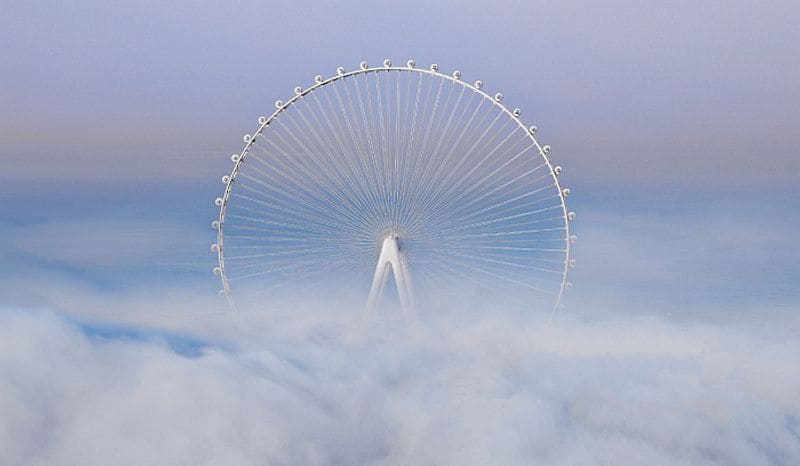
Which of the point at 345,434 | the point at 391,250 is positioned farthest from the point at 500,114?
the point at 345,434

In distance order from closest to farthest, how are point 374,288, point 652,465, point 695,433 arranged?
point 374,288
point 652,465
point 695,433

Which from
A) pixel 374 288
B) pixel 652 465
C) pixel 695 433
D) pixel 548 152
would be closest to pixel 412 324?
pixel 374 288

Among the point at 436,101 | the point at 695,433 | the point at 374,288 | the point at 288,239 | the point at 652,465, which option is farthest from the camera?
the point at 695,433

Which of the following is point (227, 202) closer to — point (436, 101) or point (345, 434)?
point (436, 101)

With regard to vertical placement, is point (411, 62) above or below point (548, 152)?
above

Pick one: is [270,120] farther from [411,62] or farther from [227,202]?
[411,62]

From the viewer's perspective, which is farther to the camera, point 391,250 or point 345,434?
point 345,434

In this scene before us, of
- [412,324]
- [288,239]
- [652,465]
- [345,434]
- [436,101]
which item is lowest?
[345,434]
